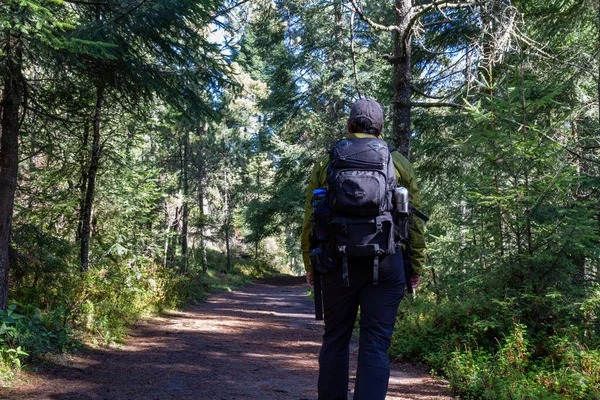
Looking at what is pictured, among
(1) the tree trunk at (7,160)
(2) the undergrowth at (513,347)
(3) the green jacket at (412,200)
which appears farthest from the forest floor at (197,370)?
(3) the green jacket at (412,200)

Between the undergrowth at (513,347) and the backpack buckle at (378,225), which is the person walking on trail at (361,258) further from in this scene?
the undergrowth at (513,347)

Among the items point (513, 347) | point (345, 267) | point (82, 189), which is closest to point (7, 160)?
point (82, 189)

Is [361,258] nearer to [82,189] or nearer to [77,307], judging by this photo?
[77,307]

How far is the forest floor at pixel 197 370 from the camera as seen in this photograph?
4992 millimetres

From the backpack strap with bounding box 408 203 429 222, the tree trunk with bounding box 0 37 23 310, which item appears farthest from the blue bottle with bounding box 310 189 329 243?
the tree trunk with bounding box 0 37 23 310

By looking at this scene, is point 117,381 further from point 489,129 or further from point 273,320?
point 273,320

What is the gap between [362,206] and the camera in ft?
10.6

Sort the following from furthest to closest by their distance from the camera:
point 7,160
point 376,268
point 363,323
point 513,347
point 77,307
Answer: point 77,307
point 7,160
point 513,347
point 363,323
point 376,268

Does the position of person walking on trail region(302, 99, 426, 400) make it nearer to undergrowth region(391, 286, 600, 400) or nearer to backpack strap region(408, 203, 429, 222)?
backpack strap region(408, 203, 429, 222)

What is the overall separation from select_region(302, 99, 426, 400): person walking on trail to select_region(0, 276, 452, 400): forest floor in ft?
5.68

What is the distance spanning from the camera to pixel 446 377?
596cm

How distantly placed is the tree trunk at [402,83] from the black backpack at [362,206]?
5.18 m

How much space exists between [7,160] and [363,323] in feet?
18.4

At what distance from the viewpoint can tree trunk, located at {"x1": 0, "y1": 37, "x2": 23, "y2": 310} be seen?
638 centimetres
